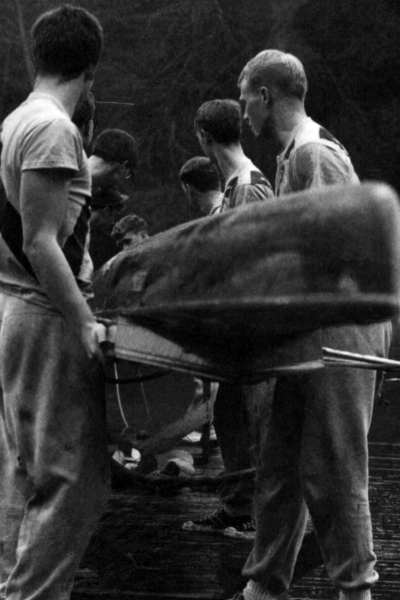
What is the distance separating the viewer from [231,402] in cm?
546

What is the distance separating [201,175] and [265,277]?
11.0 ft

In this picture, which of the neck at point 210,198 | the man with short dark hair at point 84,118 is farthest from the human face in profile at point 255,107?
the neck at point 210,198

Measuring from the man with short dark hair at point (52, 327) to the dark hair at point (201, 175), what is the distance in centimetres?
291

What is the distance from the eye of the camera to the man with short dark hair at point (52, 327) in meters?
2.89

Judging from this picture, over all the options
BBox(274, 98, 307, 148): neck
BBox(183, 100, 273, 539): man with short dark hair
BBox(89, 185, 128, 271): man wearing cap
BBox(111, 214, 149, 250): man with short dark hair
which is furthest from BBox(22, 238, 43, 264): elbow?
BBox(111, 214, 149, 250): man with short dark hair

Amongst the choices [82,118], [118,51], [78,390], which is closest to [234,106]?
[82,118]

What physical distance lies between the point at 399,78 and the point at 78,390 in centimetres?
833

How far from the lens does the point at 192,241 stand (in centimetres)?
282

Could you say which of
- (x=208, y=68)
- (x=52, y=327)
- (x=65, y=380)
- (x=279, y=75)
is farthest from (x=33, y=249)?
(x=208, y=68)

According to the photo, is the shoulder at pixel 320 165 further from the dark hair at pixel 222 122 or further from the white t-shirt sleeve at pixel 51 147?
the dark hair at pixel 222 122

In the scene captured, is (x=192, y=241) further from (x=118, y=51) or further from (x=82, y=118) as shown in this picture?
(x=118, y=51)

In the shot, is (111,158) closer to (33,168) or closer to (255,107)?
(255,107)

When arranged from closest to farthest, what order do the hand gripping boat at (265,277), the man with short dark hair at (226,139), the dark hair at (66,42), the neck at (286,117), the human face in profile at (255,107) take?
1. the hand gripping boat at (265,277)
2. the dark hair at (66,42)
3. the neck at (286,117)
4. the human face in profile at (255,107)
5. the man with short dark hair at (226,139)

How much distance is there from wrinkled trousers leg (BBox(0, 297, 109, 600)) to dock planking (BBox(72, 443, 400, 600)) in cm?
120
